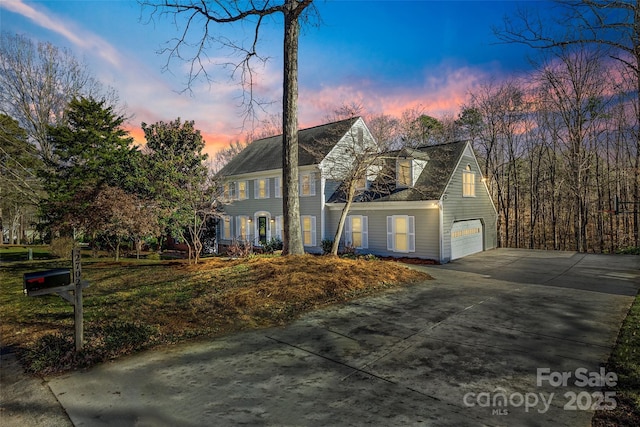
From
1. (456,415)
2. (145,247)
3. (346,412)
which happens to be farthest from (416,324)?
(145,247)

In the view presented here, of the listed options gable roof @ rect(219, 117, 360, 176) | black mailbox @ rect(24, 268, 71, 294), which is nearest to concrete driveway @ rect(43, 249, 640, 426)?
black mailbox @ rect(24, 268, 71, 294)

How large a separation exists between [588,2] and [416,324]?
16.8ft

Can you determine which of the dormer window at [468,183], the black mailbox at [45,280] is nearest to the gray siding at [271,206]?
the dormer window at [468,183]

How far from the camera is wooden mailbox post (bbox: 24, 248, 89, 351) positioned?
3615 mm

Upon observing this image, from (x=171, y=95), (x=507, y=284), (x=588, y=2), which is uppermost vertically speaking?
(x=171, y=95)

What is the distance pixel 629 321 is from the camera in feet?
19.4

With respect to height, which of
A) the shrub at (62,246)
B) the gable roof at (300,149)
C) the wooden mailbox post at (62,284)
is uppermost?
the gable roof at (300,149)

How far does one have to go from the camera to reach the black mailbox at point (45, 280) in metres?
3.56

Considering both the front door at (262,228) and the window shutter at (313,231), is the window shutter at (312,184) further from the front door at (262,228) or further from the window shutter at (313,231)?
the front door at (262,228)

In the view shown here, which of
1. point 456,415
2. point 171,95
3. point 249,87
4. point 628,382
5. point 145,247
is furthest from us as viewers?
point 145,247

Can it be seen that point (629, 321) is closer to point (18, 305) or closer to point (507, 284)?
point (507, 284)

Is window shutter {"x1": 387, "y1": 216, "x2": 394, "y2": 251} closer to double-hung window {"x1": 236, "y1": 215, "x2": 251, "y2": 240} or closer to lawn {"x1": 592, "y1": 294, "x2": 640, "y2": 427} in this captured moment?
lawn {"x1": 592, "y1": 294, "x2": 640, "y2": 427}

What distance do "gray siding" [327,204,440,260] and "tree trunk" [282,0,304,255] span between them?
655 centimetres

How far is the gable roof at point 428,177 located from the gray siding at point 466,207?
396mm
